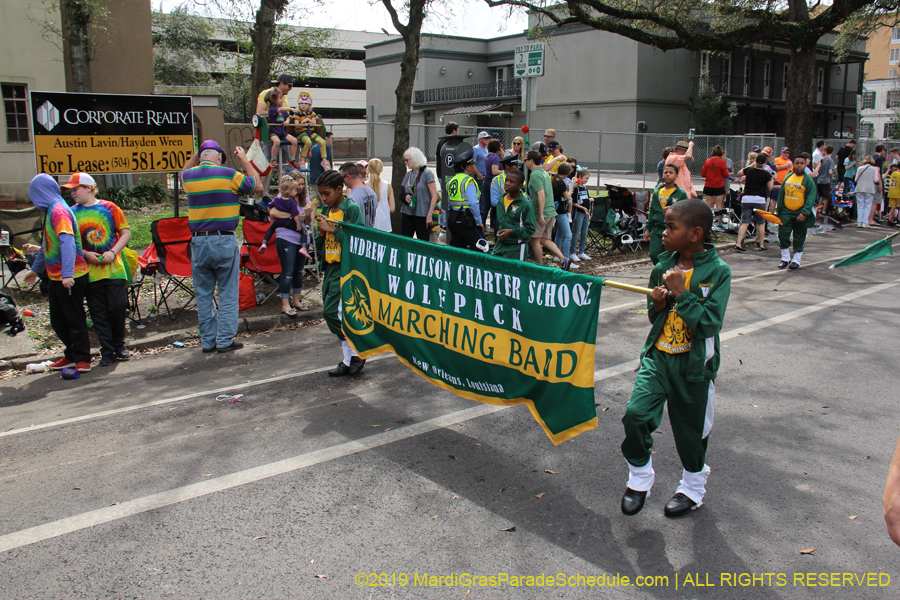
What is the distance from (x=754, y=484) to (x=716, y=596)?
4.19 feet

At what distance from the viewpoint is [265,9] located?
11.9m

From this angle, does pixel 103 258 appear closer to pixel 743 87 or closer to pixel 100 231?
pixel 100 231

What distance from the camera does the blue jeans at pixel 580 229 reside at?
1239cm

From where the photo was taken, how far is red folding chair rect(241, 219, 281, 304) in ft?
30.5

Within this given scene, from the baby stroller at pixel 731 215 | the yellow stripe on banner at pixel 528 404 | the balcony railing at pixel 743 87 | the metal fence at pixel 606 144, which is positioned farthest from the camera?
the balcony railing at pixel 743 87

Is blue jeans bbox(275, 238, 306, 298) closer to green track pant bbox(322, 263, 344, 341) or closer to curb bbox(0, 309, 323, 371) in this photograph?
curb bbox(0, 309, 323, 371)

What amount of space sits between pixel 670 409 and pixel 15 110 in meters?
21.3

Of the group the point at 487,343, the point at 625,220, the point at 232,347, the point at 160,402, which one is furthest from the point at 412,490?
the point at 625,220

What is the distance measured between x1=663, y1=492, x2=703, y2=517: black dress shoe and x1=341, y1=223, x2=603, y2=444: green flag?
62 cm

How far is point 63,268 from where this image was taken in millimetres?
6617

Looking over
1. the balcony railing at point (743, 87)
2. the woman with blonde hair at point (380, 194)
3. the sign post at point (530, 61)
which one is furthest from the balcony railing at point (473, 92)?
the woman with blonde hair at point (380, 194)

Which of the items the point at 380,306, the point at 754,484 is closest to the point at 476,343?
the point at 380,306

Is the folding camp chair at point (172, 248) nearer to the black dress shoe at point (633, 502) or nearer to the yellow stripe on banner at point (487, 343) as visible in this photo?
the yellow stripe on banner at point (487, 343)

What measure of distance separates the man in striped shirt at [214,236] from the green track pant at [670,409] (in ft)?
16.5
